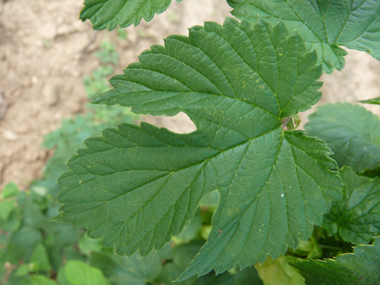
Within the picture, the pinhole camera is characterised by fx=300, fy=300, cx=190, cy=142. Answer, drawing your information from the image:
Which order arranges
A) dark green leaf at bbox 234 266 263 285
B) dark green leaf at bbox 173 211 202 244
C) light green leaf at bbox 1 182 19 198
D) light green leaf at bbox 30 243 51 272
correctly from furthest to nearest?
light green leaf at bbox 1 182 19 198 < light green leaf at bbox 30 243 51 272 < dark green leaf at bbox 173 211 202 244 < dark green leaf at bbox 234 266 263 285

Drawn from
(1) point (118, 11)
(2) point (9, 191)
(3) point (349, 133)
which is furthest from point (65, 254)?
(3) point (349, 133)

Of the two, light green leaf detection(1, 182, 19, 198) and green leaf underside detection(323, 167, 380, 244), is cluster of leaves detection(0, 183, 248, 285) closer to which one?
light green leaf detection(1, 182, 19, 198)

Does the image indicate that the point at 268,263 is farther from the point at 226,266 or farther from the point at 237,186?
the point at 237,186

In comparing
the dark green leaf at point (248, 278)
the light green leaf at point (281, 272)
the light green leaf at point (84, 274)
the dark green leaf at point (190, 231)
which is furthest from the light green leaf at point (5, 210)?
the light green leaf at point (281, 272)

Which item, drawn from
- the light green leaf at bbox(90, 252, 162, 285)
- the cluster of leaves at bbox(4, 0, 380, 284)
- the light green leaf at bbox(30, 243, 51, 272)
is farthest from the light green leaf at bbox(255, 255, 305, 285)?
the light green leaf at bbox(30, 243, 51, 272)

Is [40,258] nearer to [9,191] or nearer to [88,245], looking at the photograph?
[88,245]

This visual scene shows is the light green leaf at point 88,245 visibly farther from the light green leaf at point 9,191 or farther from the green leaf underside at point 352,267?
the green leaf underside at point 352,267
